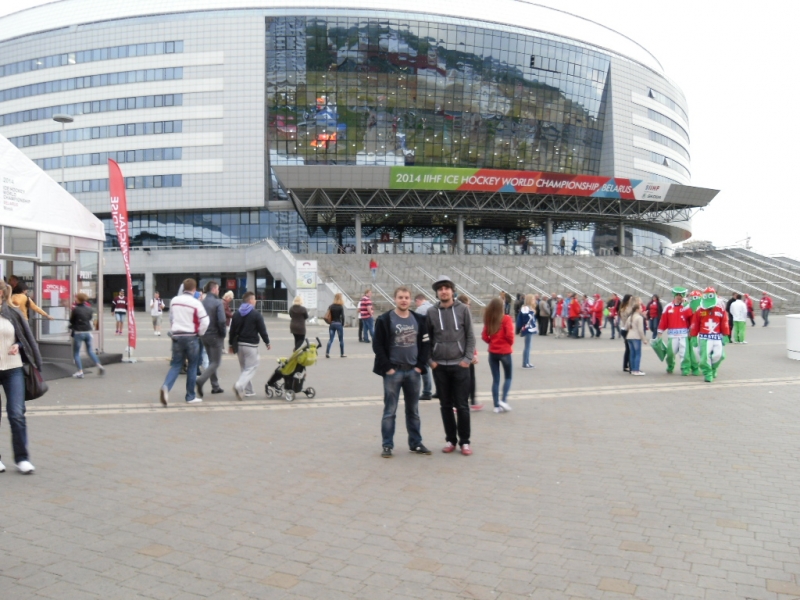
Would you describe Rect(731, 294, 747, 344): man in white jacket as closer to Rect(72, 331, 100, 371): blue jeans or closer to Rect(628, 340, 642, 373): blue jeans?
Rect(628, 340, 642, 373): blue jeans

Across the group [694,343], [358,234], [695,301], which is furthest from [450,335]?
[358,234]

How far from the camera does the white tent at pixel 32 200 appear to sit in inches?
461

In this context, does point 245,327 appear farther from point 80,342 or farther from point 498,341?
point 80,342

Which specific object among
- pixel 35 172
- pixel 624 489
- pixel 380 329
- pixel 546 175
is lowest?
pixel 624 489

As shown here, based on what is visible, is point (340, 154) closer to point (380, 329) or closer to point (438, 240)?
point (438, 240)

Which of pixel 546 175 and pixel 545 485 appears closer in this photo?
pixel 545 485

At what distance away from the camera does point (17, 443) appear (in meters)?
5.92

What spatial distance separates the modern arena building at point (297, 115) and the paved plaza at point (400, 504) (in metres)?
42.2

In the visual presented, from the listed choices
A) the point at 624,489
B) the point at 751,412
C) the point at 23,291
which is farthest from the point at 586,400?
→ the point at 23,291

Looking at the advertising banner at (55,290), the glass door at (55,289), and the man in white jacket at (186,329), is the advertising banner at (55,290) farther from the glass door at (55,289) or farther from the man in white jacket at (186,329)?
the man in white jacket at (186,329)

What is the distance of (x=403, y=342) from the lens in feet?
21.6

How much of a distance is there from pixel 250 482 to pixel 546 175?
46570 millimetres

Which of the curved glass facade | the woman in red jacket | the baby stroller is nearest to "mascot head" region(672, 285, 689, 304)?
the woman in red jacket

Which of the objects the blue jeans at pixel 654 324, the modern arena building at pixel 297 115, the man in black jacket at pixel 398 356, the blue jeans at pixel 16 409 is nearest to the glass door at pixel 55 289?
the blue jeans at pixel 16 409
